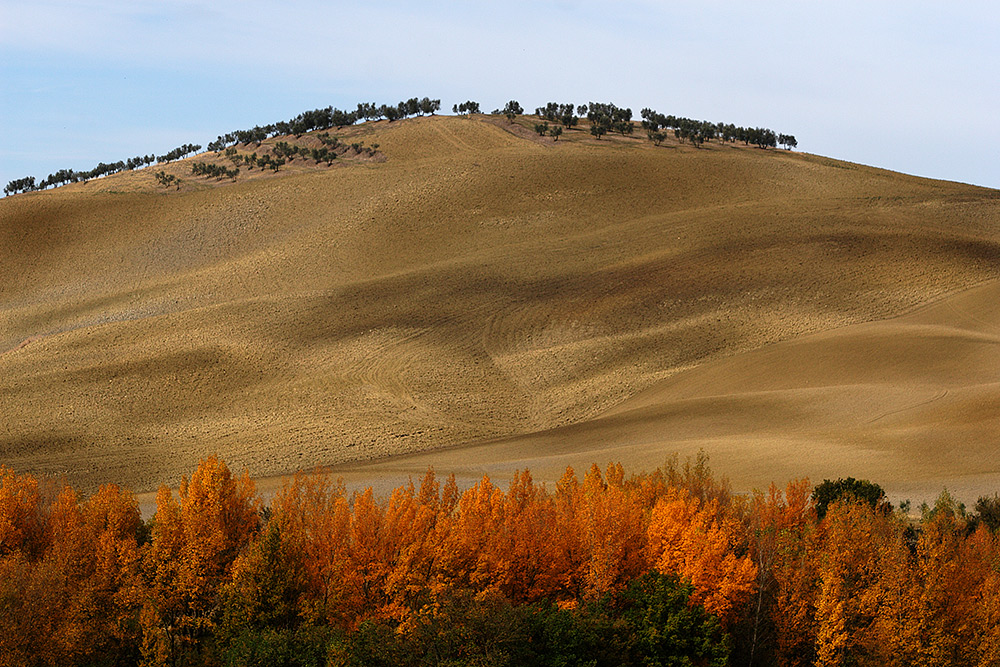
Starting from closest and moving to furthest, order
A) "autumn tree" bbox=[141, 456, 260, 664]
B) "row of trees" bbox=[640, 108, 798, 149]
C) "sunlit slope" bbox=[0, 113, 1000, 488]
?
"autumn tree" bbox=[141, 456, 260, 664] < "sunlit slope" bbox=[0, 113, 1000, 488] < "row of trees" bbox=[640, 108, 798, 149]

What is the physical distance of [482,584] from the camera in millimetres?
34750

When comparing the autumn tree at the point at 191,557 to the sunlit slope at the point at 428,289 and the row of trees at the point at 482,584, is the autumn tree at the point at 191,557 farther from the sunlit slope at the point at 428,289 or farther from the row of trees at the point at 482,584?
the sunlit slope at the point at 428,289

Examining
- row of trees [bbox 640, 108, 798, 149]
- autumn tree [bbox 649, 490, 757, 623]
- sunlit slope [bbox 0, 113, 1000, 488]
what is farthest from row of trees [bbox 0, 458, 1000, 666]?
row of trees [bbox 640, 108, 798, 149]

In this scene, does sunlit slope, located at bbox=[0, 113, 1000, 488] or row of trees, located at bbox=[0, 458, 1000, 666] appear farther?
sunlit slope, located at bbox=[0, 113, 1000, 488]

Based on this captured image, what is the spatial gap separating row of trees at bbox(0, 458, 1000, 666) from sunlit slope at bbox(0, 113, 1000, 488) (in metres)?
19.2

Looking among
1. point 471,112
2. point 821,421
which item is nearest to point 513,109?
point 471,112

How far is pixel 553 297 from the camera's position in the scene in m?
84.3

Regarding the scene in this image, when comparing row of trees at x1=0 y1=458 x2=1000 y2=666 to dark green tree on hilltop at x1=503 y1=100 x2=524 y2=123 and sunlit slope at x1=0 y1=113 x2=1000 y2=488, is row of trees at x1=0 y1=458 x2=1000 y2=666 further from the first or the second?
dark green tree on hilltop at x1=503 y1=100 x2=524 y2=123

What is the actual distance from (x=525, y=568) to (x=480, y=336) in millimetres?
42678

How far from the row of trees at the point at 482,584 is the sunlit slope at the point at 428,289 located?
19159 mm

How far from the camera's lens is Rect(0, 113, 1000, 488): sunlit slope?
63938 mm

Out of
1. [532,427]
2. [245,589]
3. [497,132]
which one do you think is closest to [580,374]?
Result: [532,427]

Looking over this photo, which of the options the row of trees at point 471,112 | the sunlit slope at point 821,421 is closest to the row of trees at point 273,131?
the row of trees at point 471,112

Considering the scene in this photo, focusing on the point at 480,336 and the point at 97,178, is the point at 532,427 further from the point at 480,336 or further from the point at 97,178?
the point at 97,178
